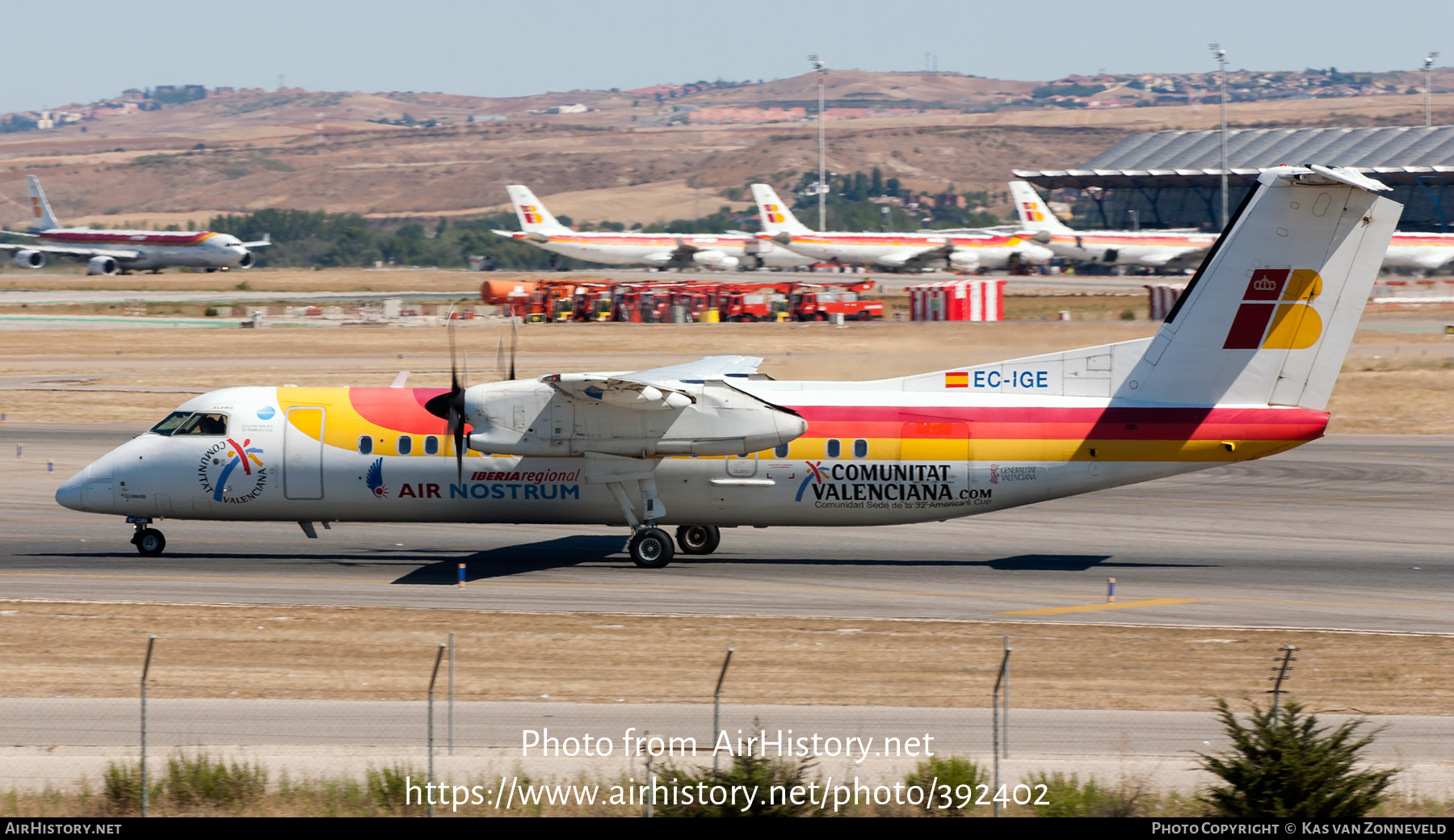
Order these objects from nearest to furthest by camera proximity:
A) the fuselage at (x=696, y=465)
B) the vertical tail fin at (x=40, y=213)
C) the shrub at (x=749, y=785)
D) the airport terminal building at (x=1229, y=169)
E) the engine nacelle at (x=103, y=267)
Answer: the shrub at (x=749, y=785) < the fuselage at (x=696, y=465) < the engine nacelle at (x=103, y=267) < the vertical tail fin at (x=40, y=213) < the airport terminal building at (x=1229, y=169)

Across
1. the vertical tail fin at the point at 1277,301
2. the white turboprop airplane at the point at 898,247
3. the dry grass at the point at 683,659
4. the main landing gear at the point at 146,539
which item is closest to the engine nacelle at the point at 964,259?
the white turboprop airplane at the point at 898,247

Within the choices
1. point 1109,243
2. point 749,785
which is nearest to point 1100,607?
point 749,785

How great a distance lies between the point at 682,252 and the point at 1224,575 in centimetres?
9993

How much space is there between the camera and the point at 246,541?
27672 mm

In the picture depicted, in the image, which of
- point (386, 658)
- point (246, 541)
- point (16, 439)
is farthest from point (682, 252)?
point (386, 658)

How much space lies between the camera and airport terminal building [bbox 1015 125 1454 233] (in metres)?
137

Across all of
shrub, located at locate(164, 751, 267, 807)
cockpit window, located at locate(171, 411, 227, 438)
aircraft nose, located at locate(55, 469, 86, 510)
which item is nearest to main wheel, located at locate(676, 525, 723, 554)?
cockpit window, located at locate(171, 411, 227, 438)

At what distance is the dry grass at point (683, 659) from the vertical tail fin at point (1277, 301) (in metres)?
5.54

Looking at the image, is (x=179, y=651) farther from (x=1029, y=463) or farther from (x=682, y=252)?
(x=682, y=252)

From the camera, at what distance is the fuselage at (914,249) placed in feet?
376

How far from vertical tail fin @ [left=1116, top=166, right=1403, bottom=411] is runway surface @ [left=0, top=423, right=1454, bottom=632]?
3.56m

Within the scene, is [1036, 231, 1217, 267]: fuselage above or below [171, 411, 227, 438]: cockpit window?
above

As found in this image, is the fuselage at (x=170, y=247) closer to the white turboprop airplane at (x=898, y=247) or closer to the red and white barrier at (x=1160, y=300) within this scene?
the white turboprop airplane at (x=898, y=247)

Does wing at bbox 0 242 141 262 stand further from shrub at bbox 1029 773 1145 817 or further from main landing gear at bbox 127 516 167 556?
shrub at bbox 1029 773 1145 817
